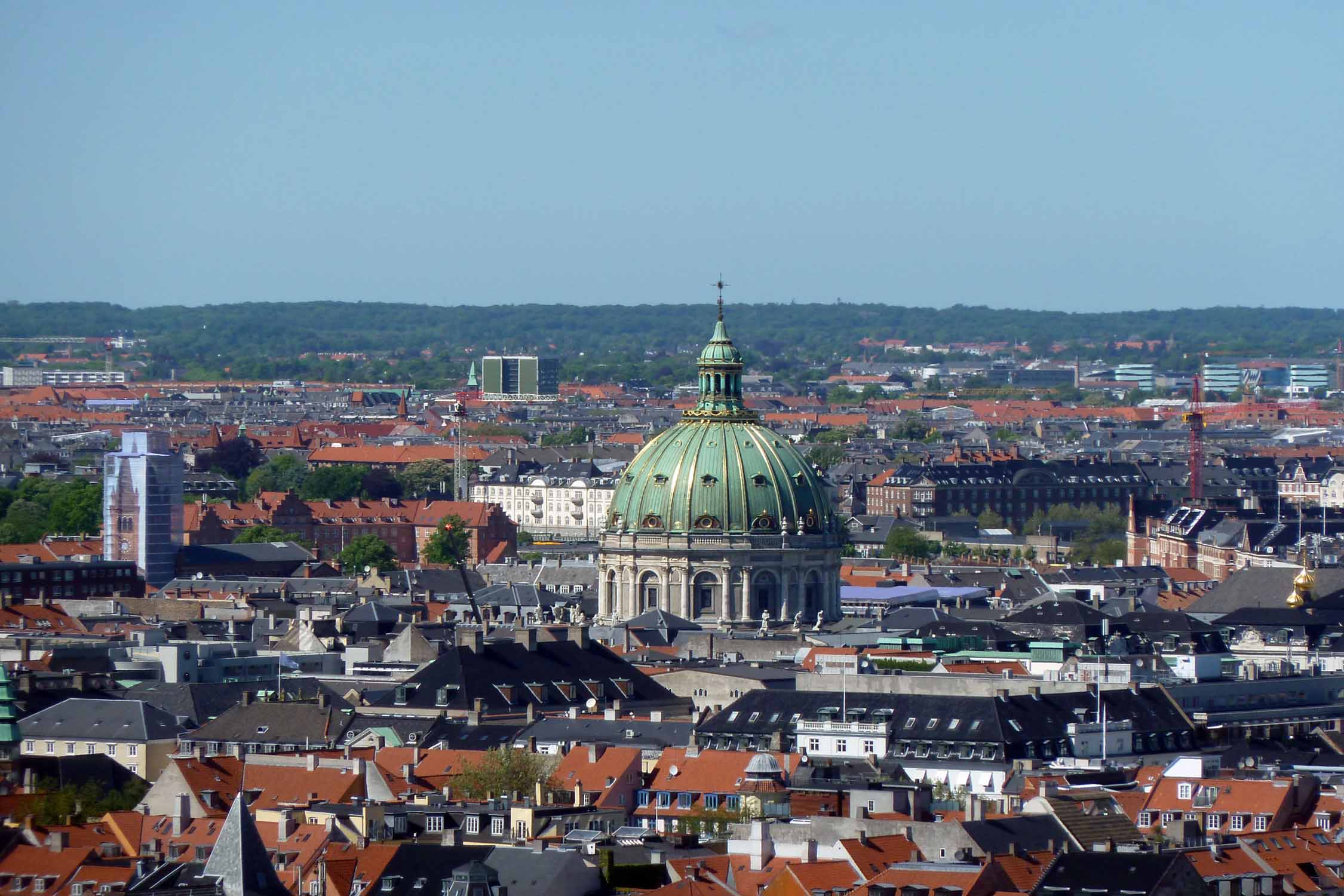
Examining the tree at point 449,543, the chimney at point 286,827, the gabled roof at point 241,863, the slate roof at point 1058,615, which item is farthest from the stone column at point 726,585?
the gabled roof at point 241,863

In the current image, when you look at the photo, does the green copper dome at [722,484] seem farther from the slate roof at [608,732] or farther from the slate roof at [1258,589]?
the slate roof at [608,732]

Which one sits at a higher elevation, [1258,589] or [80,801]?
[80,801]

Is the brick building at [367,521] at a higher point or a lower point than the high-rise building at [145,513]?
lower

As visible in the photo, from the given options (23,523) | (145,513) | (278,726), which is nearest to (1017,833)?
(278,726)

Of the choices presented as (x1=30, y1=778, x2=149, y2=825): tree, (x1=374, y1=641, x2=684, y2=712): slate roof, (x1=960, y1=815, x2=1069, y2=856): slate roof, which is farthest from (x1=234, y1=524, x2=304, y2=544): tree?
(x1=960, y1=815, x2=1069, y2=856): slate roof

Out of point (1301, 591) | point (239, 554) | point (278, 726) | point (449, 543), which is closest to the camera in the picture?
point (278, 726)

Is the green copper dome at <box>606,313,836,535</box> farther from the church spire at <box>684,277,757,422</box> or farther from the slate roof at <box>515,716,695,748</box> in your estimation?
the slate roof at <box>515,716,695,748</box>

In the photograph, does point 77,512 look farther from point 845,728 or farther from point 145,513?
point 845,728

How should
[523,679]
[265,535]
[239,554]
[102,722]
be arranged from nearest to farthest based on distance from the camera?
[102,722], [523,679], [239,554], [265,535]
